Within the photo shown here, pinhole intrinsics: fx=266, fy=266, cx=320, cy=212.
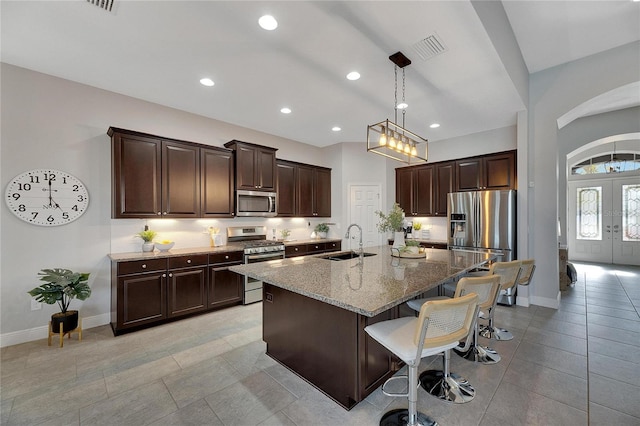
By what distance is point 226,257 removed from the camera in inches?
159

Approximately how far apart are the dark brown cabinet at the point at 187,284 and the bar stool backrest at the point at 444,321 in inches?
126

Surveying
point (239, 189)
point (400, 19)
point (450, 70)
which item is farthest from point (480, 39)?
point (239, 189)

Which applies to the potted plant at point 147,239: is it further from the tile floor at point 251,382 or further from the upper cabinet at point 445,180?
the upper cabinet at point 445,180

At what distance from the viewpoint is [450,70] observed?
120 inches

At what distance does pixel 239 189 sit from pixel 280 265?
7.78 feet

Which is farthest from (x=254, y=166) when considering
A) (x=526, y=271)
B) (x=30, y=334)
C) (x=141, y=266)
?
(x=526, y=271)

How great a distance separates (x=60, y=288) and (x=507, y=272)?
15.6ft

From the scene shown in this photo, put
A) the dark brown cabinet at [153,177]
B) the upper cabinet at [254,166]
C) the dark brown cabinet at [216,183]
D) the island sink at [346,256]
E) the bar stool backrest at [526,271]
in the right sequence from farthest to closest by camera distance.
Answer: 1. the upper cabinet at [254,166]
2. the dark brown cabinet at [216,183]
3. the dark brown cabinet at [153,177]
4. the island sink at [346,256]
5. the bar stool backrest at [526,271]

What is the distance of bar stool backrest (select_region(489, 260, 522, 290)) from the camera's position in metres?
2.54

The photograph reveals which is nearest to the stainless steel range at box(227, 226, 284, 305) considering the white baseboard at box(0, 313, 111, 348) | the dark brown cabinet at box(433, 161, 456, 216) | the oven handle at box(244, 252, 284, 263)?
the oven handle at box(244, 252, 284, 263)

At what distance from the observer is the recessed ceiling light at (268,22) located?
7.52ft

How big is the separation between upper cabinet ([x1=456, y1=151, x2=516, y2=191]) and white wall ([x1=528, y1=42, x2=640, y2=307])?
52cm

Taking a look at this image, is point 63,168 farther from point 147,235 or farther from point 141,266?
point 141,266

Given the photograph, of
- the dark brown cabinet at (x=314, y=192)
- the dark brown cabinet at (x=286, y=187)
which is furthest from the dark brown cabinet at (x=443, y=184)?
the dark brown cabinet at (x=286, y=187)
